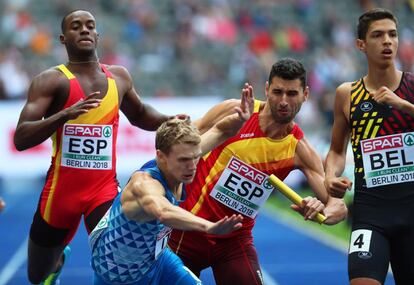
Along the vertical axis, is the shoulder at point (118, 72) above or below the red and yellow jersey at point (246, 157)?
above

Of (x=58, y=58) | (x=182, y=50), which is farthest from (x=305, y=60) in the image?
(x=58, y=58)

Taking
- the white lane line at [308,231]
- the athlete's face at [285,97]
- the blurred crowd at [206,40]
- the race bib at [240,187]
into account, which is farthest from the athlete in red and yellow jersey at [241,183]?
the blurred crowd at [206,40]

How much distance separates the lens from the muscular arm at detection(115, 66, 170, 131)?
792cm

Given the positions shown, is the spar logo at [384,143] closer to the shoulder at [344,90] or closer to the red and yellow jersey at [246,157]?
the shoulder at [344,90]

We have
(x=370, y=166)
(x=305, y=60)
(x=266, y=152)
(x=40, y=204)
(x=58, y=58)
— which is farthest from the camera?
(x=305, y=60)

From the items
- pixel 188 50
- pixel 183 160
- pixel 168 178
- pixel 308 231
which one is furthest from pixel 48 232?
pixel 188 50

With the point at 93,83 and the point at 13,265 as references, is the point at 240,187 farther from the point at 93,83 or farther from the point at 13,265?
the point at 13,265

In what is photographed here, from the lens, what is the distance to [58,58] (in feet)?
74.9

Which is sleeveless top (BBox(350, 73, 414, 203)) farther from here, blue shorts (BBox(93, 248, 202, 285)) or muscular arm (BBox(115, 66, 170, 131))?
muscular arm (BBox(115, 66, 170, 131))

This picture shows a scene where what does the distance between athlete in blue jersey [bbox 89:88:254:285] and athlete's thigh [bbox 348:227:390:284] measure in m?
1.11

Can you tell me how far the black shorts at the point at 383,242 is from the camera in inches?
250

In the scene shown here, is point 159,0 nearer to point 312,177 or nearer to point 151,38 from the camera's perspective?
point 151,38

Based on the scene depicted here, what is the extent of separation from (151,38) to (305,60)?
13.8ft

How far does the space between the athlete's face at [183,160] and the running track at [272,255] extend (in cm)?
538
